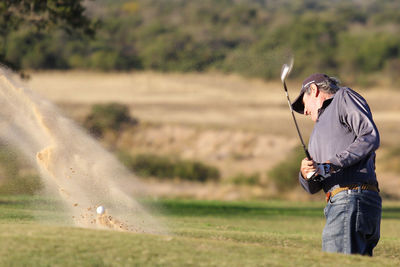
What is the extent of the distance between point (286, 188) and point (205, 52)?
3443 centimetres

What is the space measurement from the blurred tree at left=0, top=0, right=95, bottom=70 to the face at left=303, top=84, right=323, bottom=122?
A: 13132mm

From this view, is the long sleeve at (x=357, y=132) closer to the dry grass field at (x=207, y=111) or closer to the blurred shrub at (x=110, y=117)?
the dry grass field at (x=207, y=111)

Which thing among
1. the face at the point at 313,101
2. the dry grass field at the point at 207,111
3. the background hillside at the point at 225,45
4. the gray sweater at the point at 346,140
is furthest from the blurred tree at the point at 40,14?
the background hillside at the point at 225,45

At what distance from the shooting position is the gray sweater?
6.47m

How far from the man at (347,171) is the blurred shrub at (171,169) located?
29.4m

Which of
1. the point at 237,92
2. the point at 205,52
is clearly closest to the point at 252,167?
the point at 237,92

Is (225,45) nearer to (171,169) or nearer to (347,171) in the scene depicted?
(171,169)

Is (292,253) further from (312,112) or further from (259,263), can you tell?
(312,112)

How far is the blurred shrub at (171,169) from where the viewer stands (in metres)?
36.7

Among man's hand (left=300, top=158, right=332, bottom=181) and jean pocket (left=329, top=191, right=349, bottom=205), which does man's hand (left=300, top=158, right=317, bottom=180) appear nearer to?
man's hand (left=300, top=158, right=332, bottom=181)

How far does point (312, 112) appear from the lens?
7164 mm

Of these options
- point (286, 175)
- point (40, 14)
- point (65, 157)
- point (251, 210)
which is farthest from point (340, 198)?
point (286, 175)

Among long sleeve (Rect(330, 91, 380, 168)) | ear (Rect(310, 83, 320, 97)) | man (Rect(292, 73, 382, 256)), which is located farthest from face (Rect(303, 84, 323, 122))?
long sleeve (Rect(330, 91, 380, 168))

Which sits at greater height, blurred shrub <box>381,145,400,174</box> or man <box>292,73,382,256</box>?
blurred shrub <box>381,145,400,174</box>
